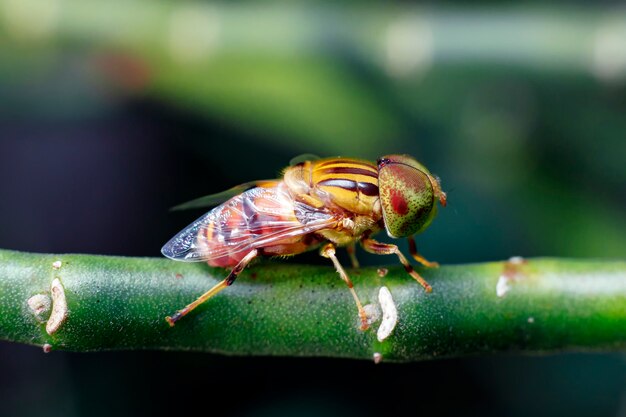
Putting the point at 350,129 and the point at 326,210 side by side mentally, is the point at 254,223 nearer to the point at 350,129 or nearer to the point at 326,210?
the point at 326,210

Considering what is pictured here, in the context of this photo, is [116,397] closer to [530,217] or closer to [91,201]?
[91,201]

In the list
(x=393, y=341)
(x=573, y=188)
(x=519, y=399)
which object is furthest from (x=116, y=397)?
(x=573, y=188)

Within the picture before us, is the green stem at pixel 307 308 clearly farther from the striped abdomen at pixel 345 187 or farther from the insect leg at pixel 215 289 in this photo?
the striped abdomen at pixel 345 187

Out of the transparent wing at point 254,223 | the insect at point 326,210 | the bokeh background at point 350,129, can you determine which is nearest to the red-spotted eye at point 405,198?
the insect at point 326,210

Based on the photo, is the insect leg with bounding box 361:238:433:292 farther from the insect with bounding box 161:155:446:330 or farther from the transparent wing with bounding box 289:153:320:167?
the transparent wing with bounding box 289:153:320:167

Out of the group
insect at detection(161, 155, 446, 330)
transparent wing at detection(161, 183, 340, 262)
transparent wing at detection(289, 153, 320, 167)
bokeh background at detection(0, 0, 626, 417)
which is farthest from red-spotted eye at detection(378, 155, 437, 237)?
bokeh background at detection(0, 0, 626, 417)

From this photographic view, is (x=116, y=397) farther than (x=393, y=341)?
Yes
